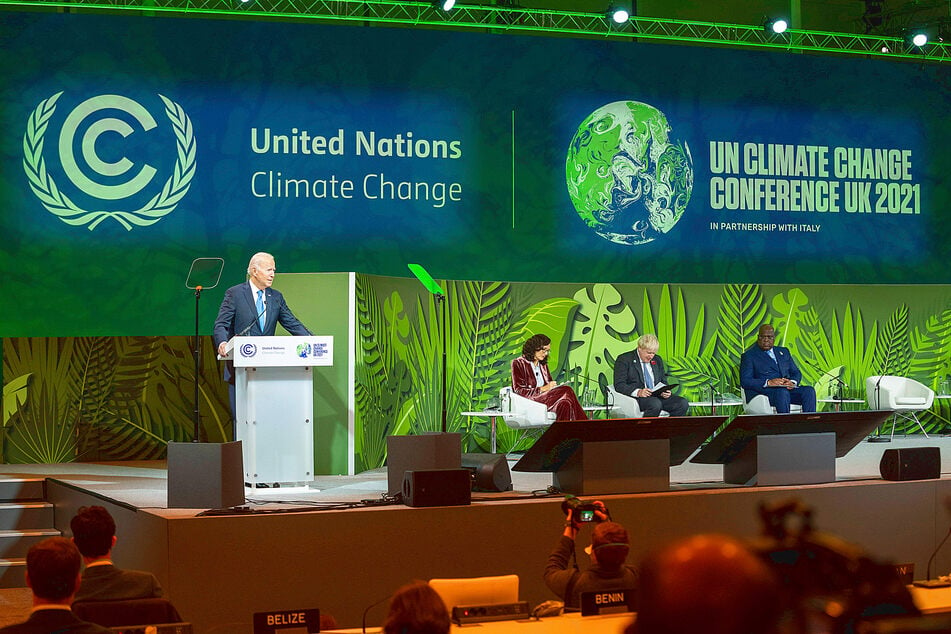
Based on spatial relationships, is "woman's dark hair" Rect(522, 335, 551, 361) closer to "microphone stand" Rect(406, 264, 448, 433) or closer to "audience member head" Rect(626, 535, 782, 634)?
"microphone stand" Rect(406, 264, 448, 433)

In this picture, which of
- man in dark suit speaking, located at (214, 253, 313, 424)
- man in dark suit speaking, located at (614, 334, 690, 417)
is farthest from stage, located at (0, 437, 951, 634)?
man in dark suit speaking, located at (614, 334, 690, 417)

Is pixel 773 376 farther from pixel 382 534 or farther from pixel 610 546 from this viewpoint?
pixel 610 546

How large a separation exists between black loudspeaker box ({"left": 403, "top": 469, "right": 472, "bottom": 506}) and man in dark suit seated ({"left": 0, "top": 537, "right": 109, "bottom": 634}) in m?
2.64

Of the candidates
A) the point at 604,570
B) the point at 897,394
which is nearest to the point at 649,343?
the point at 897,394

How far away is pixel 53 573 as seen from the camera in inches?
127

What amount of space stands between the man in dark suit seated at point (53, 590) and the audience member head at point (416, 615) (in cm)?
95

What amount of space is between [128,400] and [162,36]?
3132mm

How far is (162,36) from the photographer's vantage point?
33.3 feet

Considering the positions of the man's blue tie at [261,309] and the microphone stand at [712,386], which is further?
the microphone stand at [712,386]

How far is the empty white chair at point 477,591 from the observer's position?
390 centimetres

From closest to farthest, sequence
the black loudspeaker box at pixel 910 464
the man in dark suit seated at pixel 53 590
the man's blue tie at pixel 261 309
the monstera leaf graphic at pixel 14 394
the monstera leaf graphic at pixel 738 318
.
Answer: the man in dark suit seated at pixel 53 590 → the black loudspeaker box at pixel 910 464 → the man's blue tie at pixel 261 309 → the monstera leaf graphic at pixel 14 394 → the monstera leaf graphic at pixel 738 318

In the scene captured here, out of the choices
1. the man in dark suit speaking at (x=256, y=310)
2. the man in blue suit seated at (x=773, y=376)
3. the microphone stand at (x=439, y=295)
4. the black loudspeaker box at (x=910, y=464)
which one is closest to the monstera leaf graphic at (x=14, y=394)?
the man in dark suit speaking at (x=256, y=310)

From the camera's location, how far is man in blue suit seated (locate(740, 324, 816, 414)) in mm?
10430

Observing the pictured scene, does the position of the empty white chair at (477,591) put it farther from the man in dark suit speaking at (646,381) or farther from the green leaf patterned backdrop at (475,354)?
the man in dark suit speaking at (646,381)
